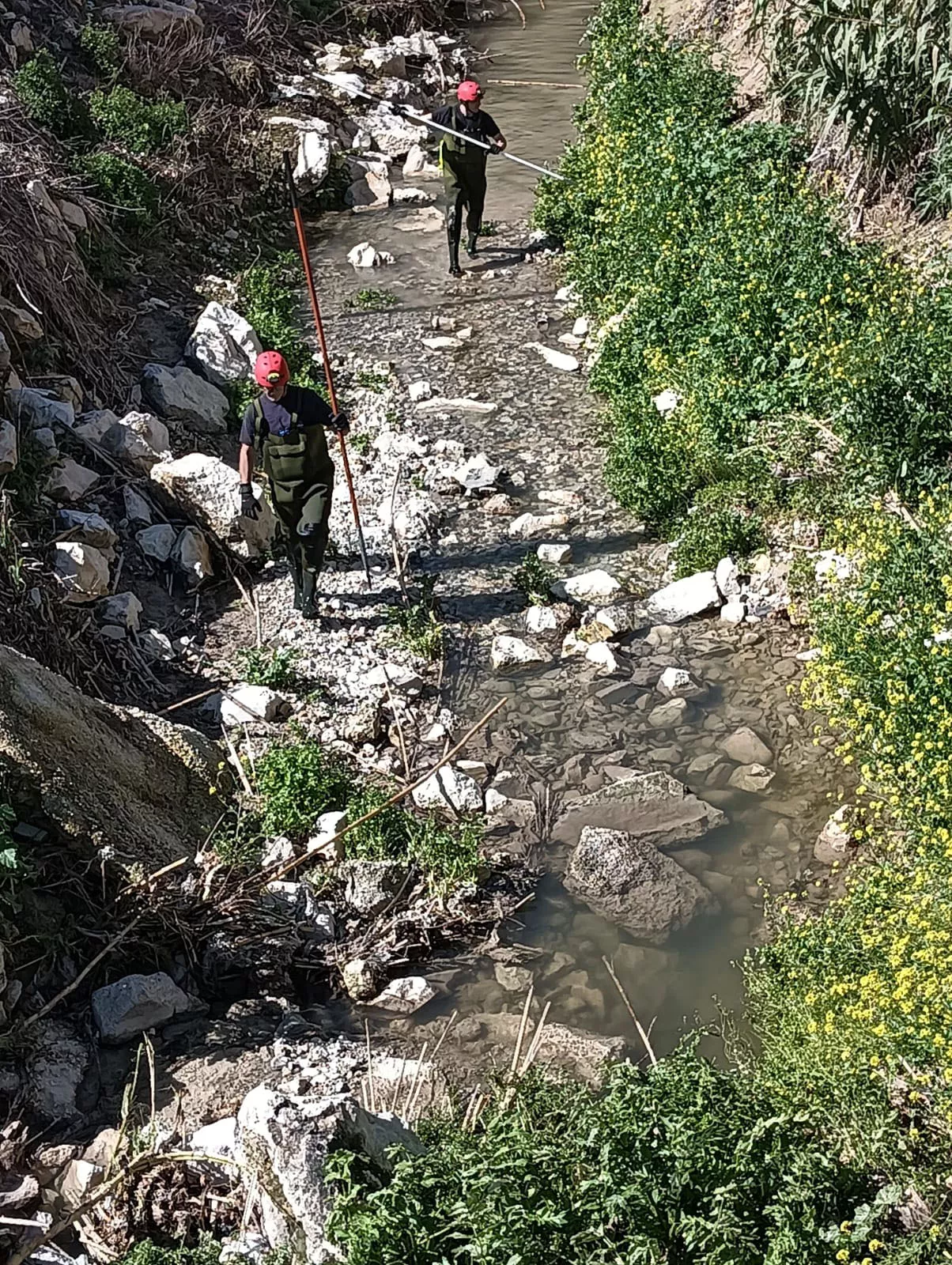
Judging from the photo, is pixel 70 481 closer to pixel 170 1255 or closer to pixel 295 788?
pixel 295 788

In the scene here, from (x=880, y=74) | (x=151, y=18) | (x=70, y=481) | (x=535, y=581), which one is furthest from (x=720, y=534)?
(x=151, y=18)

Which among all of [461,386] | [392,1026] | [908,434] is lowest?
[392,1026]

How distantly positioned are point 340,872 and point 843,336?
4.71 meters

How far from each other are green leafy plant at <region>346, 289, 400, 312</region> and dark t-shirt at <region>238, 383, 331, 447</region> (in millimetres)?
4980

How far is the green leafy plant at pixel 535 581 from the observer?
26.6 feet

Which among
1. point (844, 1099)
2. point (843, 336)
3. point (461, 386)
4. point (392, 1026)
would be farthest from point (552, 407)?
point (844, 1099)

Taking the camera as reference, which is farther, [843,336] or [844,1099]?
[843,336]

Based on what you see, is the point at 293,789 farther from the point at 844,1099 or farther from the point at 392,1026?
the point at 844,1099

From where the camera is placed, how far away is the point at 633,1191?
12.8 feet

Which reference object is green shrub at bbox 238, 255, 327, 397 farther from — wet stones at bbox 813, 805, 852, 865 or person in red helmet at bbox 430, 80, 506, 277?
wet stones at bbox 813, 805, 852, 865

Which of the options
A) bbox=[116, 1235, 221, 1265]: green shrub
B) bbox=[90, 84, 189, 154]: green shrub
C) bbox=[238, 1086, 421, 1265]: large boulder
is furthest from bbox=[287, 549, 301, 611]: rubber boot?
bbox=[90, 84, 189, 154]: green shrub

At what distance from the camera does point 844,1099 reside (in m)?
4.52

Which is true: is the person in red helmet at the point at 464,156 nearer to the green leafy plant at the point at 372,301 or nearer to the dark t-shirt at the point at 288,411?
the green leafy plant at the point at 372,301

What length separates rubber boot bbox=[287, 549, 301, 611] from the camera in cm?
784
